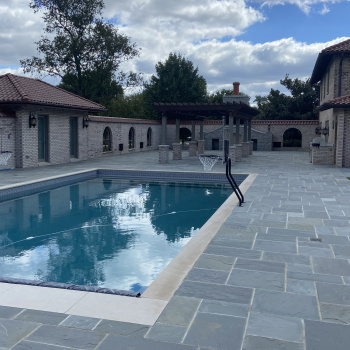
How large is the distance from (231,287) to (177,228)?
4.19m

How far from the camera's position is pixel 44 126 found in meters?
17.9

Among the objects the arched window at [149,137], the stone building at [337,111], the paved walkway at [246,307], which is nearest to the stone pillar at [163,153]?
the stone building at [337,111]

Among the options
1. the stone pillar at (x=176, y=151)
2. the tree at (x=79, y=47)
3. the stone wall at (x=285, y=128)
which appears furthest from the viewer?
the tree at (x=79, y=47)

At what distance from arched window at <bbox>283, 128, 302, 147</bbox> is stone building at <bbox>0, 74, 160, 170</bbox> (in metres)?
13.6

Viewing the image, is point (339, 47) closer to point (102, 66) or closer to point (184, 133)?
point (184, 133)

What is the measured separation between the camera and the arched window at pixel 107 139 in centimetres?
2450

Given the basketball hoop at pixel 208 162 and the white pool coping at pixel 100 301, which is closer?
the white pool coping at pixel 100 301

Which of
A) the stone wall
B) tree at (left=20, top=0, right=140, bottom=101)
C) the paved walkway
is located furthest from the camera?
tree at (left=20, top=0, right=140, bottom=101)

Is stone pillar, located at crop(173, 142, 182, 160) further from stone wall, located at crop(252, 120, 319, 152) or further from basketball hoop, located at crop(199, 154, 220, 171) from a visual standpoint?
stone wall, located at crop(252, 120, 319, 152)

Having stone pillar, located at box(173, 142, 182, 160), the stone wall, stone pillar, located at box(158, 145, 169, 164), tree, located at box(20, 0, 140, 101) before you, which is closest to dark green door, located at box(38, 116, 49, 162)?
stone pillar, located at box(158, 145, 169, 164)

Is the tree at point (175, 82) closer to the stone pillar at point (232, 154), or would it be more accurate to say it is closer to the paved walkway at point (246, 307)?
the stone pillar at point (232, 154)

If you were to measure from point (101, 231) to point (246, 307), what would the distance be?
15.7ft

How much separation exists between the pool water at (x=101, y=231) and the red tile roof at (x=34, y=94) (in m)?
4.60

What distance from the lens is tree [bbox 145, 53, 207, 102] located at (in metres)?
37.4
